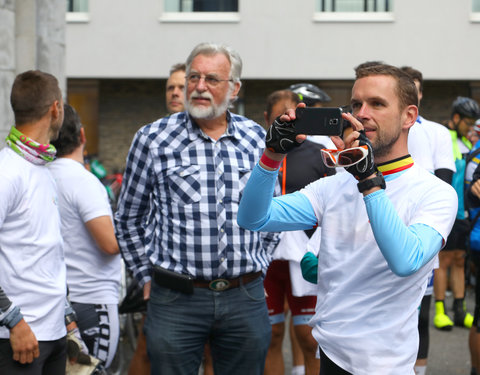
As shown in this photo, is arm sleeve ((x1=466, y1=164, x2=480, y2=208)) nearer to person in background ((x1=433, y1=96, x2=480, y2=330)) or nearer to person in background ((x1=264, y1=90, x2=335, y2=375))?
person in background ((x1=264, y1=90, x2=335, y2=375))

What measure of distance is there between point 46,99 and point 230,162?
3.27 ft

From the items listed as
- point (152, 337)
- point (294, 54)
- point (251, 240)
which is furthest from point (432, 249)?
point (294, 54)

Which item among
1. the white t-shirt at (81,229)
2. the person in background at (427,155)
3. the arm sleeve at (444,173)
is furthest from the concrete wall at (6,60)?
the arm sleeve at (444,173)

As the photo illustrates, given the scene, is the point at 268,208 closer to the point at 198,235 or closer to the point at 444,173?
the point at 198,235

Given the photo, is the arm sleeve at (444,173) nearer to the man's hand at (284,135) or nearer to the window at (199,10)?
the man's hand at (284,135)

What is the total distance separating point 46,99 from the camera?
11.4ft

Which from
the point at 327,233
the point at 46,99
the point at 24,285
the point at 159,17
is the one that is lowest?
the point at 24,285

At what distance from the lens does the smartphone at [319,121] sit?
256cm

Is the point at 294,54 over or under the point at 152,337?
over

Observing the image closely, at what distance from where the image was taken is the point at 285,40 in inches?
765

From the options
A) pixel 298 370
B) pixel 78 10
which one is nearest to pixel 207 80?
pixel 298 370

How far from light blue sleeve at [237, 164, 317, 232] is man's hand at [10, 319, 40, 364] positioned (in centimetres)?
106

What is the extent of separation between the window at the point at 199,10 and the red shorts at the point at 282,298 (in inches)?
586

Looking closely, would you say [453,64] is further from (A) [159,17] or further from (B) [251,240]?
(B) [251,240]
